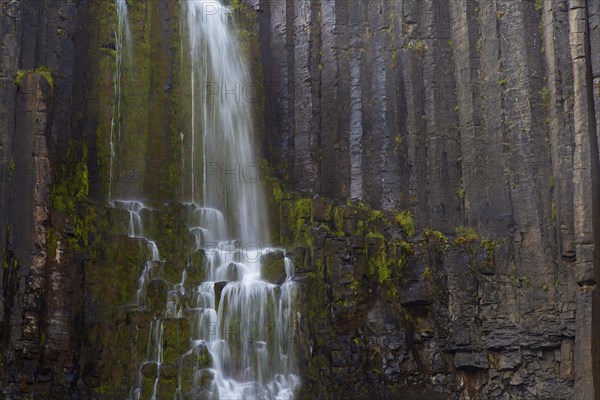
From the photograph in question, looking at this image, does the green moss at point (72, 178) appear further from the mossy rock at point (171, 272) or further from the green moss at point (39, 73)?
the mossy rock at point (171, 272)

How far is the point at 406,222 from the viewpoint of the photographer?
26531 millimetres

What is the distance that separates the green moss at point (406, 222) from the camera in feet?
86.4

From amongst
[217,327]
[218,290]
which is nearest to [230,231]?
[218,290]

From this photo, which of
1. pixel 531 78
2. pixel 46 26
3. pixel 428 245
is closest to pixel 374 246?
pixel 428 245

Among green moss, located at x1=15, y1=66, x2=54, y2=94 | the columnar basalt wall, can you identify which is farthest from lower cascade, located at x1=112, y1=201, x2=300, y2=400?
green moss, located at x1=15, y1=66, x2=54, y2=94

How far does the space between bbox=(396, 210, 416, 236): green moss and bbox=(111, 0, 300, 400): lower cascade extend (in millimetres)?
3823

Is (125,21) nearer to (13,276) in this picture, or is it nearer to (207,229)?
(207,229)

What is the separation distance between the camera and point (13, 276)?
69.3 ft

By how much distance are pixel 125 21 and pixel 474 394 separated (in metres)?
13.9

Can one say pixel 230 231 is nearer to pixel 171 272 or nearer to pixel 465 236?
pixel 171 272

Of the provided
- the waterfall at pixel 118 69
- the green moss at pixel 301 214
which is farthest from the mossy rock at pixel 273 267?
the waterfall at pixel 118 69

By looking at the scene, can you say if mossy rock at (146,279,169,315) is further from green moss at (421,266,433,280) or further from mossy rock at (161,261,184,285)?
green moss at (421,266,433,280)

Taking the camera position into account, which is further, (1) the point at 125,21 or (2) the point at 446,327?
(1) the point at 125,21

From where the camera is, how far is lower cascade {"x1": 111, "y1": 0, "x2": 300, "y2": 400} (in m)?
21.6
